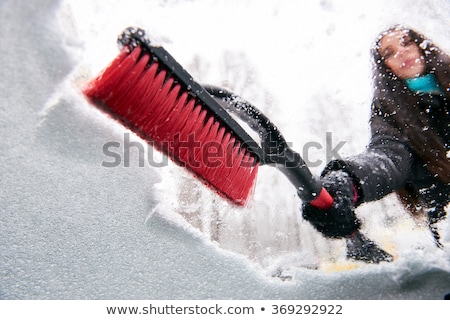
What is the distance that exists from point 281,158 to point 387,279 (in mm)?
265

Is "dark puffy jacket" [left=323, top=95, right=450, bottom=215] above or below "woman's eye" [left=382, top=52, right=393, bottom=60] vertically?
below

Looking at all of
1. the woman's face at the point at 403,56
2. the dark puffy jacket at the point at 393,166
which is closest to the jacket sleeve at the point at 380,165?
the dark puffy jacket at the point at 393,166

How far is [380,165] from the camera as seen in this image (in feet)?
1.90

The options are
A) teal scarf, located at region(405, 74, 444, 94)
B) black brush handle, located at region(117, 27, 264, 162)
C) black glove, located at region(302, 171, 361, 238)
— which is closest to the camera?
black brush handle, located at region(117, 27, 264, 162)

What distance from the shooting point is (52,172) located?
52cm

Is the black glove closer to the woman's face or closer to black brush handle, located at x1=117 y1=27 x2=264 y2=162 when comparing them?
black brush handle, located at x1=117 y1=27 x2=264 y2=162

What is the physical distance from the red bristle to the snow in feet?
0.18

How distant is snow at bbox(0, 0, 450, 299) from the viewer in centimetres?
49

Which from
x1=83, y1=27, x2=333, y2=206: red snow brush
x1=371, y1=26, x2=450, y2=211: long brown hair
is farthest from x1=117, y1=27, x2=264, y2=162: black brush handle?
x1=371, y1=26, x2=450, y2=211: long brown hair

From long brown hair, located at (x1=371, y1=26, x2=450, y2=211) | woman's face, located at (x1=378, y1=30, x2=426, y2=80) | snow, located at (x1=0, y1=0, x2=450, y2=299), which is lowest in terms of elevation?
snow, located at (x1=0, y1=0, x2=450, y2=299)

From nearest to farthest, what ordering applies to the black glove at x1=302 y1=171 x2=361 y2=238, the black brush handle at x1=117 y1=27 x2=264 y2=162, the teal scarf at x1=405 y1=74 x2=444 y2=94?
the black brush handle at x1=117 y1=27 x2=264 y2=162
the black glove at x1=302 y1=171 x2=361 y2=238
the teal scarf at x1=405 y1=74 x2=444 y2=94

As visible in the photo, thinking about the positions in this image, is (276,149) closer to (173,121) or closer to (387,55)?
(173,121)

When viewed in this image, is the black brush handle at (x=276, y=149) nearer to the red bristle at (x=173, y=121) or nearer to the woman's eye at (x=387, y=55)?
the red bristle at (x=173, y=121)

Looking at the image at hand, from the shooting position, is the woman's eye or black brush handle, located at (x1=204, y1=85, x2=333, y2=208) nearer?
black brush handle, located at (x1=204, y1=85, x2=333, y2=208)
